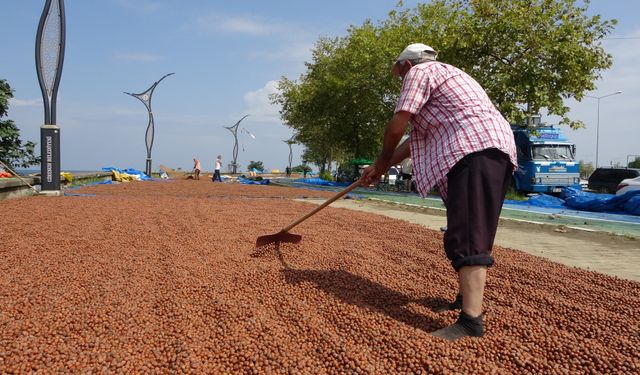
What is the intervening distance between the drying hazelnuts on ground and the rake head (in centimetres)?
12

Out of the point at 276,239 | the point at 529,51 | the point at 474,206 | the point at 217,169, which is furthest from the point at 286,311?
the point at 217,169

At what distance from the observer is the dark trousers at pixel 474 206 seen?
2.35m

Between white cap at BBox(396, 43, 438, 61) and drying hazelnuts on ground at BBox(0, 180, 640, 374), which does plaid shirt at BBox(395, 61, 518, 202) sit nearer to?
white cap at BBox(396, 43, 438, 61)

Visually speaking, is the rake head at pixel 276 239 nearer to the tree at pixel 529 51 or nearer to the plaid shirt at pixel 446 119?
the plaid shirt at pixel 446 119

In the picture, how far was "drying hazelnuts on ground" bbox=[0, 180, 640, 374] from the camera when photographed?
2127 mm

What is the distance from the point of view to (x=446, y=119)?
2.54m

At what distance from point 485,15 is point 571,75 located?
3.40 meters

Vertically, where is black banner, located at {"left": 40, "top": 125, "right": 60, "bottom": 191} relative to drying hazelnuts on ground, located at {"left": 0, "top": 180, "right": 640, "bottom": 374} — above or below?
above

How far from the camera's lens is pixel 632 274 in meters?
4.01

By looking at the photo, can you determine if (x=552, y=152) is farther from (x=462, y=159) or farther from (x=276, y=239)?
(x=462, y=159)

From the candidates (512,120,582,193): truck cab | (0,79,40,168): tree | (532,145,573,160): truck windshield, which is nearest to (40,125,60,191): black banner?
(0,79,40,168): tree

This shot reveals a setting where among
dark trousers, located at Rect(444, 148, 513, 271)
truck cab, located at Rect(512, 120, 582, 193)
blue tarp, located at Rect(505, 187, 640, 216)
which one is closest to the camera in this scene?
dark trousers, located at Rect(444, 148, 513, 271)

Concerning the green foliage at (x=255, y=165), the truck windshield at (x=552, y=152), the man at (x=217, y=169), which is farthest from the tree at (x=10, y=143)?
the green foliage at (x=255, y=165)

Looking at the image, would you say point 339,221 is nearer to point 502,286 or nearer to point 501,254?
point 501,254
